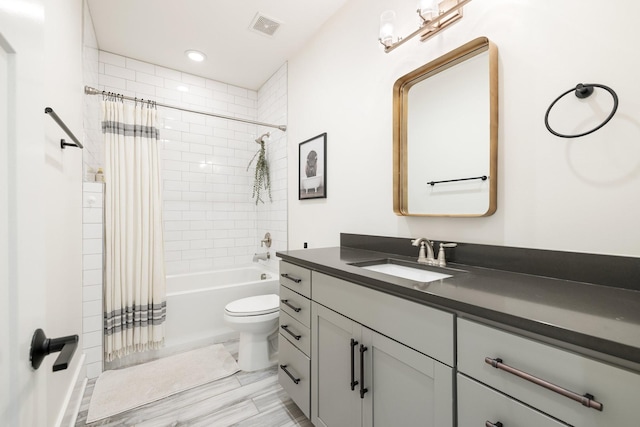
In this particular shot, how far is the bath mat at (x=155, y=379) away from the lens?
5.64ft

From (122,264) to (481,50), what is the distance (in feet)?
8.75

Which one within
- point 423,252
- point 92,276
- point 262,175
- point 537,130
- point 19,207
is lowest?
point 92,276

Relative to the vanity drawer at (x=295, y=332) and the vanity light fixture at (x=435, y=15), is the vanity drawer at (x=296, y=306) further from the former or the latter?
the vanity light fixture at (x=435, y=15)

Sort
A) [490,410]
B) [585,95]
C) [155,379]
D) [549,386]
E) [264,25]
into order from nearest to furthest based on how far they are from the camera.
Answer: [549,386]
[490,410]
[585,95]
[155,379]
[264,25]

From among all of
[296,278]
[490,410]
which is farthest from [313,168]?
[490,410]

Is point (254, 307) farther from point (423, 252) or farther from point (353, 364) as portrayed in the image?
point (423, 252)

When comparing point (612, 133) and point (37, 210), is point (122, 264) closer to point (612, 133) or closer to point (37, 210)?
point (37, 210)

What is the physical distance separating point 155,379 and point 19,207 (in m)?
2.01

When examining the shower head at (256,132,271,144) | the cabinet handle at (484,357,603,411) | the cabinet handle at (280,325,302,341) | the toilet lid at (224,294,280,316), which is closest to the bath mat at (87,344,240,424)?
the toilet lid at (224,294,280,316)

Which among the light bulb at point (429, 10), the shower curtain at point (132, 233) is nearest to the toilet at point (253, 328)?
the shower curtain at point (132, 233)

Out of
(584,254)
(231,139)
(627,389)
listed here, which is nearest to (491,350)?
(627,389)

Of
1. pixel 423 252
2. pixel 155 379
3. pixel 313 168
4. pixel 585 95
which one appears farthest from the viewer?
pixel 313 168

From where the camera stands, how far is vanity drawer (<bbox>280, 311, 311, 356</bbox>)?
146cm

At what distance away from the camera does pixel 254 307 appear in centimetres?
212
